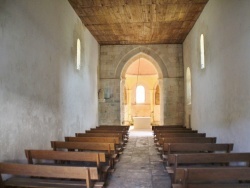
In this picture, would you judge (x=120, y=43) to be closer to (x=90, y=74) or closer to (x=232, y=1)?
(x=90, y=74)

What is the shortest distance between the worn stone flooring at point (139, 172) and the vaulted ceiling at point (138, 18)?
453cm

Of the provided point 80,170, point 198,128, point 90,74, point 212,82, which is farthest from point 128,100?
point 80,170

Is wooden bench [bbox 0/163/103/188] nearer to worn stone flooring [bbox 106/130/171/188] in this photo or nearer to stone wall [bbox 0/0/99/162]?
stone wall [bbox 0/0/99/162]

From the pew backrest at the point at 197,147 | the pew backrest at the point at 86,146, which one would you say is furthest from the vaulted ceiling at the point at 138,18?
the pew backrest at the point at 197,147

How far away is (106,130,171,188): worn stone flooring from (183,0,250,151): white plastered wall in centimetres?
169

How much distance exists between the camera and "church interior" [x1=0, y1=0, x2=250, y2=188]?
15.2 ft

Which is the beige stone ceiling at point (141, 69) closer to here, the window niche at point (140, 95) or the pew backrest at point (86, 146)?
the window niche at point (140, 95)

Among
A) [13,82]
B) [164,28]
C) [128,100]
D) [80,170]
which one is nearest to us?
[80,170]

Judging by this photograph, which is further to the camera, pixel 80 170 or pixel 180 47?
pixel 180 47

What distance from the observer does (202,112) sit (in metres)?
8.70

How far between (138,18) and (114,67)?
173 inches

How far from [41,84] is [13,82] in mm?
1283

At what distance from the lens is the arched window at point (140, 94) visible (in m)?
22.1

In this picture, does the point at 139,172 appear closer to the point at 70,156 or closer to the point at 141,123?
the point at 70,156
